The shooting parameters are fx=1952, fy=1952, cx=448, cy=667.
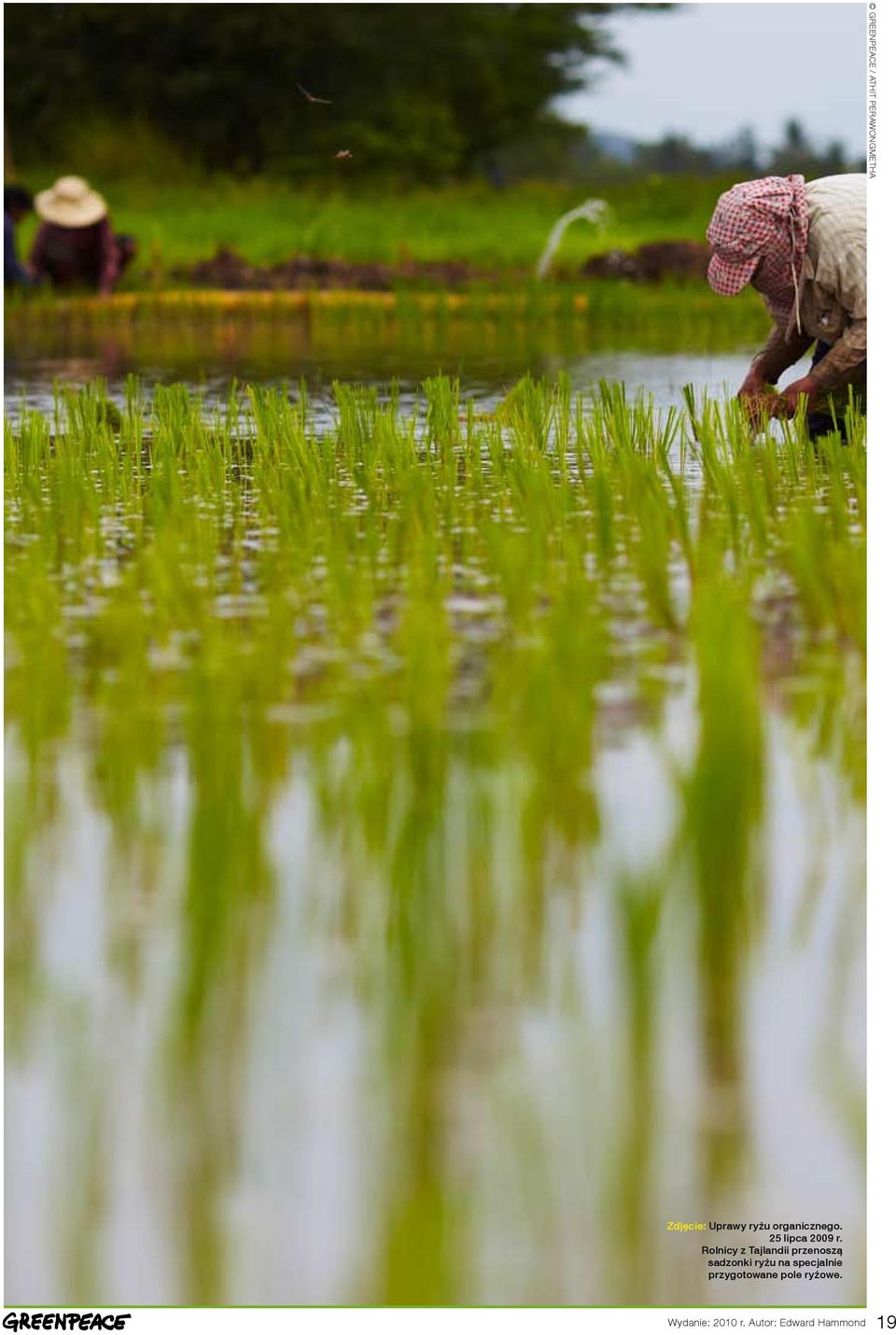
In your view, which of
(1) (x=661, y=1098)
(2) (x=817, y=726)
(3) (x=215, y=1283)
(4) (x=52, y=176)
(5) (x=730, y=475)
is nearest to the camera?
(3) (x=215, y=1283)

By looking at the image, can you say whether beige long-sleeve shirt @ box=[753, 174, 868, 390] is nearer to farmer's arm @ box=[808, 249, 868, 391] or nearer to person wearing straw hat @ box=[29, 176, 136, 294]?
farmer's arm @ box=[808, 249, 868, 391]

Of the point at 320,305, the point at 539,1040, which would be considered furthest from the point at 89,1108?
the point at 320,305

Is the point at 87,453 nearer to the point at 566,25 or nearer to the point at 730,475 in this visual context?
the point at 730,475

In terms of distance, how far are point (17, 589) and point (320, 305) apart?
802cm

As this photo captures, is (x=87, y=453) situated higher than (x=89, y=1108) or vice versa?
(x=87, y=453)

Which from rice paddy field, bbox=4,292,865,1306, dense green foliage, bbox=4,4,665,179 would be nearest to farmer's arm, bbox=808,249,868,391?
rice paddy field, bbox=4,292,865,1306

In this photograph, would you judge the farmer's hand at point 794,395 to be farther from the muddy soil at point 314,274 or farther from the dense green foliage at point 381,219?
the dense green foliage at point 381,219

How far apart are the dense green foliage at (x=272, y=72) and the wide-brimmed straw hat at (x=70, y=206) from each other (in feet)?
28.9

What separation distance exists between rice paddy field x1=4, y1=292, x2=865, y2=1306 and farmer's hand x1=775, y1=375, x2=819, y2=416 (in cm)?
107

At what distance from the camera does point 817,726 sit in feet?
8.87

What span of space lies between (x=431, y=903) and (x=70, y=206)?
10.4 m
